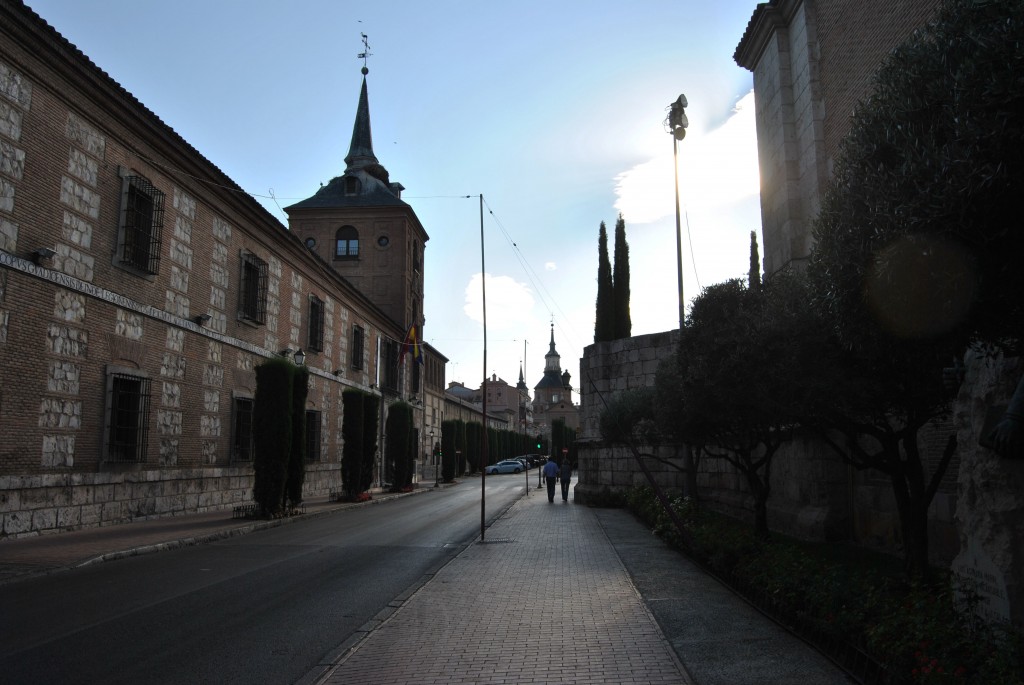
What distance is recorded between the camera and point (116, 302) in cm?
1659

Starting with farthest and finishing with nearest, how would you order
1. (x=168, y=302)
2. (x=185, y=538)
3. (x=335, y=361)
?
1. (x=335, y=361)
2. (x=168, y=302)
3. (x=185, y=538)

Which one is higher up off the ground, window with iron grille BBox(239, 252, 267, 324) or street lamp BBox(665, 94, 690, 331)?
street lamp BBox(665, 94, 690, 331)

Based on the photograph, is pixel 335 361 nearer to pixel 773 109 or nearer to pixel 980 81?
pixel 773 109

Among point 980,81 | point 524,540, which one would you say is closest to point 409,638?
point 980,81

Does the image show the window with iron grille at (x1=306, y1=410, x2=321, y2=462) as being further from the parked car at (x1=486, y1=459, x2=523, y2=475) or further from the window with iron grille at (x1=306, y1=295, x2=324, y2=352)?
the parked car at (x1=486, y1=459, x2=523, y2=475)

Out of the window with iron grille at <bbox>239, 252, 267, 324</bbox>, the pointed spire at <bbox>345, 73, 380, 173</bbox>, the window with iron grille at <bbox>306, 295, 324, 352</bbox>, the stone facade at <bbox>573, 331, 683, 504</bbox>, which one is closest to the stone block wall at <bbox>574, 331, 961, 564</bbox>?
the stone facade at <bbox>573, 331, 683, 504</bbox>

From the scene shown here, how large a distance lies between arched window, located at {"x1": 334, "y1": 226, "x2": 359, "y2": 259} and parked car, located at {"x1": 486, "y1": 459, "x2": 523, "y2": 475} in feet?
86.0

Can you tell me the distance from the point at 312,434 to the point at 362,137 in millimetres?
29264

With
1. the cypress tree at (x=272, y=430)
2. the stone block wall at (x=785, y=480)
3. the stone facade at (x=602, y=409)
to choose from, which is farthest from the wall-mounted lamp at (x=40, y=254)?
the stone facade at (x=602, y=409)

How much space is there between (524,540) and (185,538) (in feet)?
21.2

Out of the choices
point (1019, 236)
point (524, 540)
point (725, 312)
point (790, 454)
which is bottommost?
point (524, 540)

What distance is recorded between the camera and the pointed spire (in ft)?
172

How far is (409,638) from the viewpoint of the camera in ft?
21.6

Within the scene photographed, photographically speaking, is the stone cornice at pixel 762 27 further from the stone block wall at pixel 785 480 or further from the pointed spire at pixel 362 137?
the pointed spire at pixel 362 137
